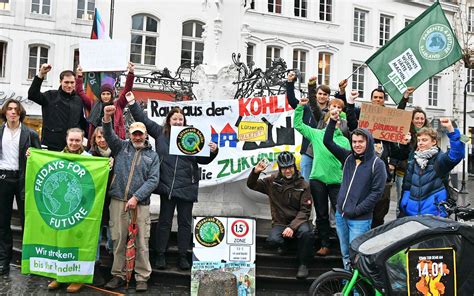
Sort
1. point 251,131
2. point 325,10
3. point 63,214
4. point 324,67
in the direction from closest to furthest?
1. point 63,214
2. point 251,131
3. point 325,10
4. point 324,67

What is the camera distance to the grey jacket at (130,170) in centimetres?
587

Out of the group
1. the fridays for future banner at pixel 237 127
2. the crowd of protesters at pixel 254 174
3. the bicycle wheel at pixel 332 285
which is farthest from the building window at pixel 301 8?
the bicycle wheel at pixel 332 285

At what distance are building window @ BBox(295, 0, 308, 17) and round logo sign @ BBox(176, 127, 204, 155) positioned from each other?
24368 mm

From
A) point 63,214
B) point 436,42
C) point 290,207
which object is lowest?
point 63,214

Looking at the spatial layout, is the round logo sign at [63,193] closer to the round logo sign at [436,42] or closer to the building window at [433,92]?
the round logo sign at [436,42]

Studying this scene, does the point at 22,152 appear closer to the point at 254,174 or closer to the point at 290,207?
the point at 254,174

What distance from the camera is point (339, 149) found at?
599 centimetres

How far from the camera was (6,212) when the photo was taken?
247 inches

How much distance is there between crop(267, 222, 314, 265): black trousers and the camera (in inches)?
238

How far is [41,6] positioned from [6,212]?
68.3 ft

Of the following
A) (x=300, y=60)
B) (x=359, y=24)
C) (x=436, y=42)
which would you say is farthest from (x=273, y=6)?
(x=436, y=42)

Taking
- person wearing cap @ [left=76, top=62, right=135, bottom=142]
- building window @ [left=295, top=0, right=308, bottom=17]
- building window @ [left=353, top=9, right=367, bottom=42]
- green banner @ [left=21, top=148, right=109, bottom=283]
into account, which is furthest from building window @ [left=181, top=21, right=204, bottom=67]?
green banner @ [left=21, top=148, right=109, bottom=283]

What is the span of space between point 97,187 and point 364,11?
29.1 m

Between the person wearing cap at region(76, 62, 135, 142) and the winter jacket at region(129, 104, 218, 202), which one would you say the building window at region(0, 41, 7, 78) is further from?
the winter jacket at region(129, 104, 218, 202)
